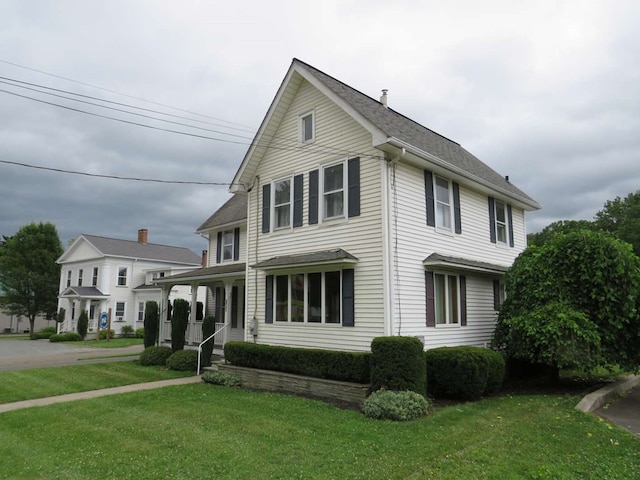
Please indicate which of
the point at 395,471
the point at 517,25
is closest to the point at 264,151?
the point at 517,25

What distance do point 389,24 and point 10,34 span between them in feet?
30.5

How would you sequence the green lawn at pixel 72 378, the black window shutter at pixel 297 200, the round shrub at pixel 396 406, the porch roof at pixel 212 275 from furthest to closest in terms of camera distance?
the porch roof at pixel 212 275 → the black window shutter at pixel 297 200 → the green lawn at pixel 72 378 → the round shrub at pixel 396 406

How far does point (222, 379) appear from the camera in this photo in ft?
42.1

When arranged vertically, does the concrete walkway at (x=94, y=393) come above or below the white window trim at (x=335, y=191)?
below

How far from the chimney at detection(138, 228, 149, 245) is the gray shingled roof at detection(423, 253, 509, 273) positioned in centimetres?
3444

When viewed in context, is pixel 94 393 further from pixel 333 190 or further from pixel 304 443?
pixel 333 190

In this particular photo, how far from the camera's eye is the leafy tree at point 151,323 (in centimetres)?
1809

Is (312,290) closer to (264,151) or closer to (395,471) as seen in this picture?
(264,151)

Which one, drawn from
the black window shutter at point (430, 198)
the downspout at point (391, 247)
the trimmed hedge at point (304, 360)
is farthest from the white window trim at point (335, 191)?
the trimmed hedge at point (304, 360)

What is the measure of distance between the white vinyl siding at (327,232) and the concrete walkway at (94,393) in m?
2.68

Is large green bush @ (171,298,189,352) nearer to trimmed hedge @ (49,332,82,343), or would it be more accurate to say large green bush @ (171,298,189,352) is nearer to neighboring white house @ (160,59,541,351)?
neighboring white house @ (160,59,541,351)

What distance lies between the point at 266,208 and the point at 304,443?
8878 mm

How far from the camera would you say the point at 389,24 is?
12141mm

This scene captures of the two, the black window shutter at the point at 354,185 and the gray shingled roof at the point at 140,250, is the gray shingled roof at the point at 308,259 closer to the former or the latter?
the black window shutter at the point at 354,185
